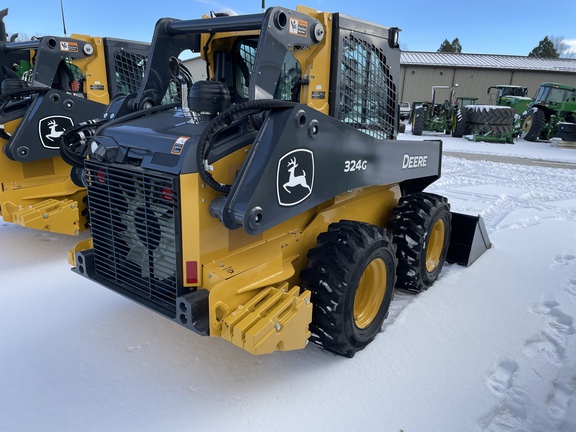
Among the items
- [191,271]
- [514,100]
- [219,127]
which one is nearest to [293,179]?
[219,127]

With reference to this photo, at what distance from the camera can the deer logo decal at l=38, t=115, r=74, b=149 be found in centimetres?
471

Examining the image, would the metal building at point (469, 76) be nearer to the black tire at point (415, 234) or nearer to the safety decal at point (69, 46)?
the safety decal at point (69, 46)

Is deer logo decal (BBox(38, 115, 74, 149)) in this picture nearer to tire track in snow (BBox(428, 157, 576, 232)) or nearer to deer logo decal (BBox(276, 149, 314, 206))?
deer logo decal (BBox(276, 149, 314, 206))

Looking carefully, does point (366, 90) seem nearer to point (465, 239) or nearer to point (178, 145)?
point (178, 145)

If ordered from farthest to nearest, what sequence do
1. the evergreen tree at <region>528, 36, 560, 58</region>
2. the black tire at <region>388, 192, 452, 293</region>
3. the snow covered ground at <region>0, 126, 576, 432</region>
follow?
the evergreen tree at <region>528, 36, 560, 58</region> → the black tire at <region>388, 192, 452, 293</region> → the snow covered ground at <region>0, 126, 576, 432</region>

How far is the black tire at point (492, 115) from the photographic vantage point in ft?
53.2

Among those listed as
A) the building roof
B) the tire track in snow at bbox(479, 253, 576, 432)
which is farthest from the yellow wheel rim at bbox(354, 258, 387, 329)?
the building roof

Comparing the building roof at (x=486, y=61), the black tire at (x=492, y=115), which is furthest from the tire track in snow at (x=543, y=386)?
the building roof at (x=486, y=61)

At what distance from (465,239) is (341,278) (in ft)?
7.93

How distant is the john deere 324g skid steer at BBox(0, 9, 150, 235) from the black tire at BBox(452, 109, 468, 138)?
15.4 metres

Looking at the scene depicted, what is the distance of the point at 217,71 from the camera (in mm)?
3365

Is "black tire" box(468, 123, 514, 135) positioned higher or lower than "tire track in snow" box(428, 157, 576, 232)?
higher

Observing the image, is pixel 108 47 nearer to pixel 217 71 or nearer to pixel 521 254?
pixel 217 71

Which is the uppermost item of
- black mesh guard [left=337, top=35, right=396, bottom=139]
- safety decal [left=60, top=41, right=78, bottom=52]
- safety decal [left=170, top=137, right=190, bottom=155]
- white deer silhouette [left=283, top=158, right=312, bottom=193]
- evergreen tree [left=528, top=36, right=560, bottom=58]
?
evergreen tree [left=528, top=36, right=560, bottom=58]
